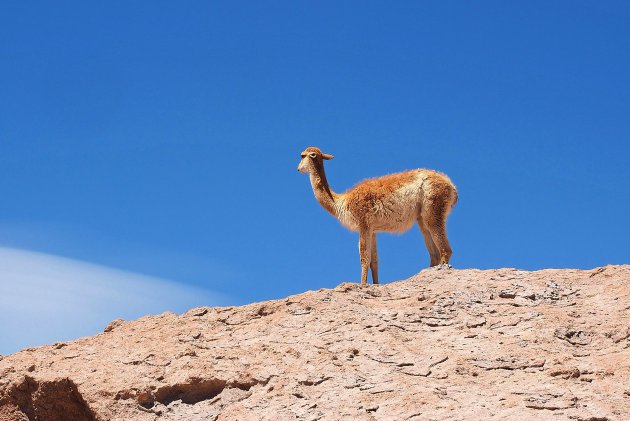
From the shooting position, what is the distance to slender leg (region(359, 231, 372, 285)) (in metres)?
15.1

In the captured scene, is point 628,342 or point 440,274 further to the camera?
point 440,274

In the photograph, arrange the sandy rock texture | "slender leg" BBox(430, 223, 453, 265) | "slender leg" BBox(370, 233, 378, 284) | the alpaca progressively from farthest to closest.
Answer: "slender leg" BBox(370, 233, 378, 284) → the alpaca → "slender leg" BBox(430, 223, 453, 265) → the sandy rock texture

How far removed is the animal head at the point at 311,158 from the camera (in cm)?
1725

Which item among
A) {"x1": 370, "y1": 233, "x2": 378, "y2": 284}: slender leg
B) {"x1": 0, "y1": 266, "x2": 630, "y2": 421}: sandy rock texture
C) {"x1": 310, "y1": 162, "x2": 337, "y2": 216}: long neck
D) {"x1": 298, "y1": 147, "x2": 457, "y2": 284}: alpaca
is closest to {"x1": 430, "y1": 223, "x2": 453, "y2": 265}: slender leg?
{"x1": 298, "y1": 147, "x2": 457, "y2": 284}: alpaca

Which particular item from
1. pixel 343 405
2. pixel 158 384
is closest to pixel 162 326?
pixel 158 384

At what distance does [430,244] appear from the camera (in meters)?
15.2

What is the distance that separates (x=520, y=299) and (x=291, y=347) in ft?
9.73

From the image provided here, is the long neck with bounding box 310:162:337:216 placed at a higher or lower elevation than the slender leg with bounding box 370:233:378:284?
higher

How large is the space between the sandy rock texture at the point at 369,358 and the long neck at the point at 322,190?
5156 millimetres

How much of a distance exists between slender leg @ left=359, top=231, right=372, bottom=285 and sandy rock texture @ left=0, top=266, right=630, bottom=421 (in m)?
3.17

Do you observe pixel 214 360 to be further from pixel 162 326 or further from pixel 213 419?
pixel 162 326

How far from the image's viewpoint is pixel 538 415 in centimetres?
781

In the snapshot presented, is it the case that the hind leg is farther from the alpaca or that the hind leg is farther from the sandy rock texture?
the sandy rock texture

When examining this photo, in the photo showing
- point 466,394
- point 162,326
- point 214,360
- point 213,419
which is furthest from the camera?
point 162,326
